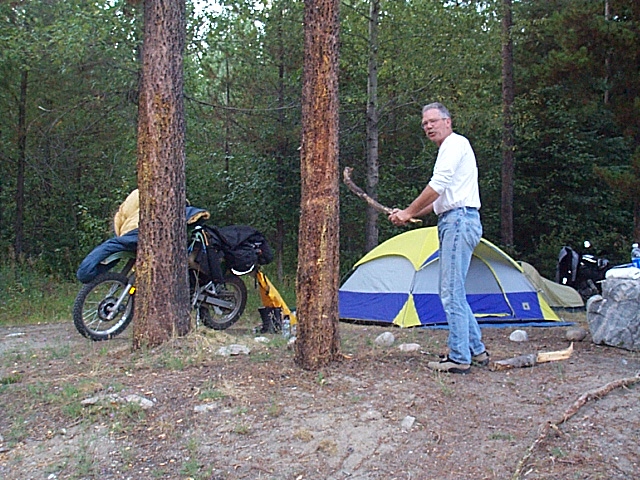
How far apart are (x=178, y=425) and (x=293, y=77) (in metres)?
9.77

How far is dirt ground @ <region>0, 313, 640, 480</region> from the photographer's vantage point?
3.36 m

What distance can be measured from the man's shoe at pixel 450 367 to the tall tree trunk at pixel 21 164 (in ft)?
33.9

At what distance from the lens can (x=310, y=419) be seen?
3.84 metres

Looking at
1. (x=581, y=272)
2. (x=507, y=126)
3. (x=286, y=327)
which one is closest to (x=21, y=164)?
(x=286, y=327)

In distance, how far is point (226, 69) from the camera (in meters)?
13.3

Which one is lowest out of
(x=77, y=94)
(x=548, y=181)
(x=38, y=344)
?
(x=38, y=344)

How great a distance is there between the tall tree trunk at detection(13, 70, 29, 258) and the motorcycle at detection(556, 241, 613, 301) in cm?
960

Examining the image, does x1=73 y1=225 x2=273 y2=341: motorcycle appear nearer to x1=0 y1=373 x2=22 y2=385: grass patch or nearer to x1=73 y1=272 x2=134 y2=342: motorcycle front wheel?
x1=73 y1=272 x2=134 y2=342: motorcycle front wheel

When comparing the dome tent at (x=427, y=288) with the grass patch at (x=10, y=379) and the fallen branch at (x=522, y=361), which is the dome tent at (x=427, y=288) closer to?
the fallen branch at (x=522, y=361)

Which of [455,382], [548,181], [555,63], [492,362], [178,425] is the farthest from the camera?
[548,181]

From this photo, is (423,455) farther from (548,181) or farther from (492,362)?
(548,181)

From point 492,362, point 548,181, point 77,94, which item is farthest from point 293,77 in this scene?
point 492,362

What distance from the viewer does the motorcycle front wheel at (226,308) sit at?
7414mm

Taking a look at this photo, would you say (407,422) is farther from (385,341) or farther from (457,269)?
(385,341)
